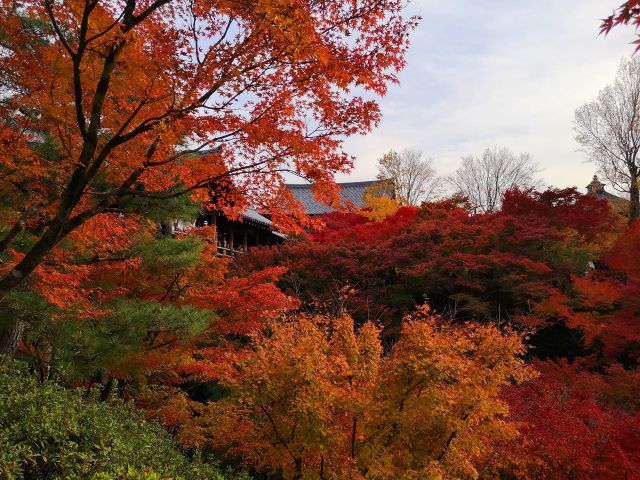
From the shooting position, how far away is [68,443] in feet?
13.3

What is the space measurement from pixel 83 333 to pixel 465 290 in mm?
10369

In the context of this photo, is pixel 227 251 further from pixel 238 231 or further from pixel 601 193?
pixel 601 193

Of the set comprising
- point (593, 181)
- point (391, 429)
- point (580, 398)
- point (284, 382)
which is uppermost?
point (593, 181)

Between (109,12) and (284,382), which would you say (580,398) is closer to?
(284,382)

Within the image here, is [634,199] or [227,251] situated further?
[634,199]

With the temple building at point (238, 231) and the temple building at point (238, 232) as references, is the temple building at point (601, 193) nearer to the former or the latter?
the temple building at point (238, 231)

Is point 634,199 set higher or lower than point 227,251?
higher

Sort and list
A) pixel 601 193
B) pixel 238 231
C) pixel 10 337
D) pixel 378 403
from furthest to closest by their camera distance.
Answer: pixel 601 193 → pixel 238 231 → pixel 10 337 → pixel 378 403

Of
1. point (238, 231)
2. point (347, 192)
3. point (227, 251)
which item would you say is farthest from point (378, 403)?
point (347, 192)

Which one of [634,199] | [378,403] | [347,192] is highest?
[347,192]

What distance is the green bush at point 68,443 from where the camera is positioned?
12.3ft

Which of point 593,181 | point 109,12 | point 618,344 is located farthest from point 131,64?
point 593,181

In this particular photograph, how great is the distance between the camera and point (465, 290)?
1439 centimetres

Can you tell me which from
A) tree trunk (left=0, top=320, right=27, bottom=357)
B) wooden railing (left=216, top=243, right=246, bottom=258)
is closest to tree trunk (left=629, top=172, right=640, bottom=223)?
wooden railing (left=216, top=243, right=246, bottom=258)
